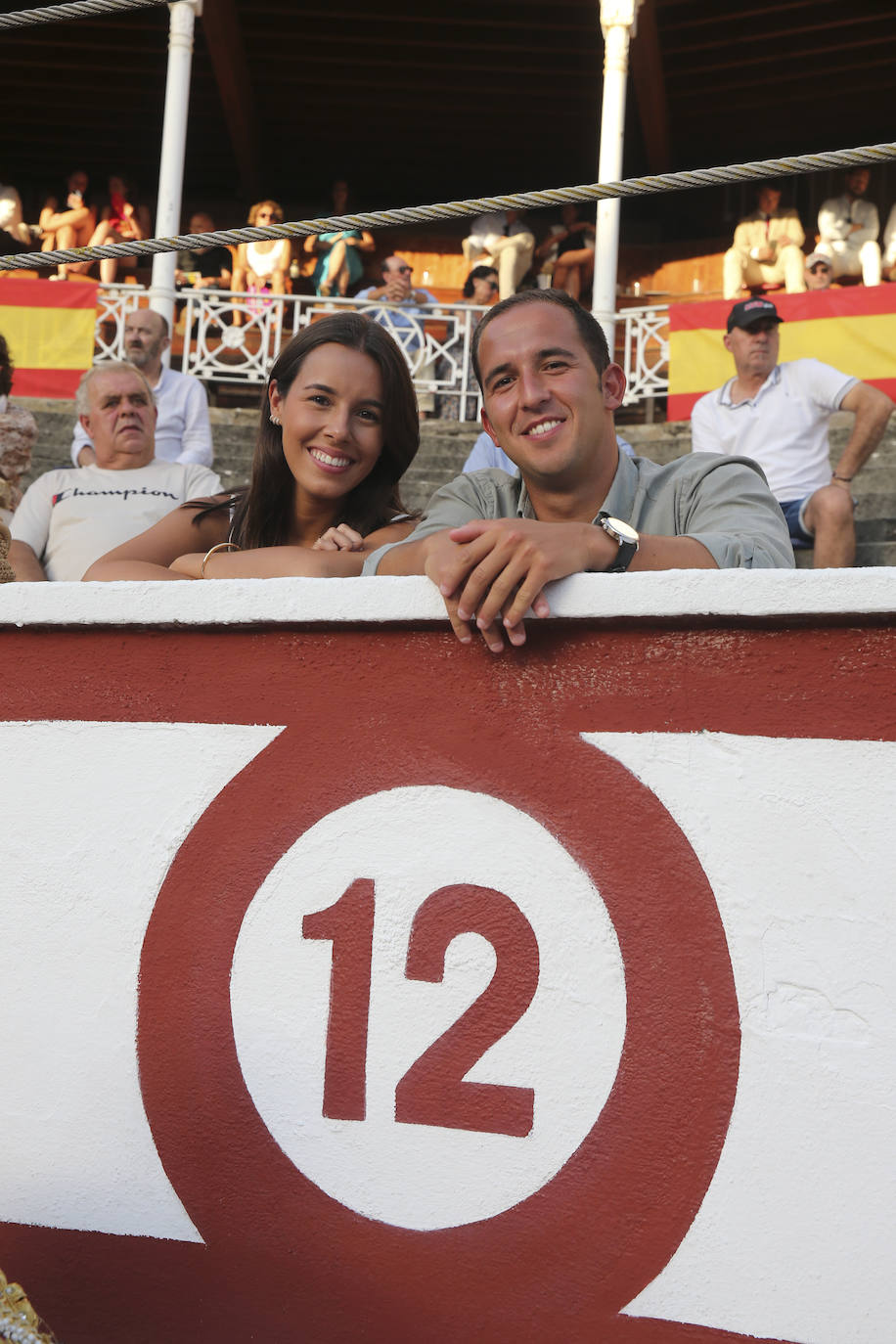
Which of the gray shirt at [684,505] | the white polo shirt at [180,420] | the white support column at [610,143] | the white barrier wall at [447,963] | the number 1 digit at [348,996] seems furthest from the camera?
the white support column at [610,143]

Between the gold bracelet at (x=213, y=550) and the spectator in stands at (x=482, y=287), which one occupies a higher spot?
the spectator in stands at (x=482, y=287)

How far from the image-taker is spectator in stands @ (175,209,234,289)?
10883mm

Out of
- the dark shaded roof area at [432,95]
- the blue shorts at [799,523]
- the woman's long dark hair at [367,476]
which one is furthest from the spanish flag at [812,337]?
the woman's long dark hair at [367,476]

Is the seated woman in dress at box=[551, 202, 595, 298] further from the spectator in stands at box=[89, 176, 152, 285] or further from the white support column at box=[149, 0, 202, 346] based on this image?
the spectator in stands at box=[89, 176, 152, 285]

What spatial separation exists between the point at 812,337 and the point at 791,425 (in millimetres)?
2650

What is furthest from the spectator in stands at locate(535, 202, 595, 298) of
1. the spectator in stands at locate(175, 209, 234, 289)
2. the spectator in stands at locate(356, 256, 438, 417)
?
the spectator in stands at locate(175, 209, 234, 289)

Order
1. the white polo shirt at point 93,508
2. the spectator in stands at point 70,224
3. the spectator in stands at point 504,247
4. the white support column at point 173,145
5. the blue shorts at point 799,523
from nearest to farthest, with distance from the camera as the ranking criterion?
the white polo shirt at point 93,508 < the blue shorts at point 799,523 < the white support column at point 173,145 < the spectator in stands at point 504,247 < the spectator in stands at point 70,224

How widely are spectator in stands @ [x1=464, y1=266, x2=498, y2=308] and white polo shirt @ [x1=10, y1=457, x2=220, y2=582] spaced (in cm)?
631

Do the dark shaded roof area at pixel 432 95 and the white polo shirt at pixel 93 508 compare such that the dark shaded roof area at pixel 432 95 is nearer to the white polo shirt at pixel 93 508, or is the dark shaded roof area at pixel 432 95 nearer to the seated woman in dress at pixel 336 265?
the seated woman in dress at pixel 336 265

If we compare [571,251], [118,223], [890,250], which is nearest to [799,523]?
[571,251]

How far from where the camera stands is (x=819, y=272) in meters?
9.73

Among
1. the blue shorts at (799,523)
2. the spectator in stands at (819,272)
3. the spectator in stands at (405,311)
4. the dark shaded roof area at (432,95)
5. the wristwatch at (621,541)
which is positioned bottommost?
the wristwatch at (621,541)

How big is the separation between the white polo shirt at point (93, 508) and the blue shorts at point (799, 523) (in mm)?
2342

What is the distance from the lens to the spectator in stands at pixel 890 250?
10133 millimetres
